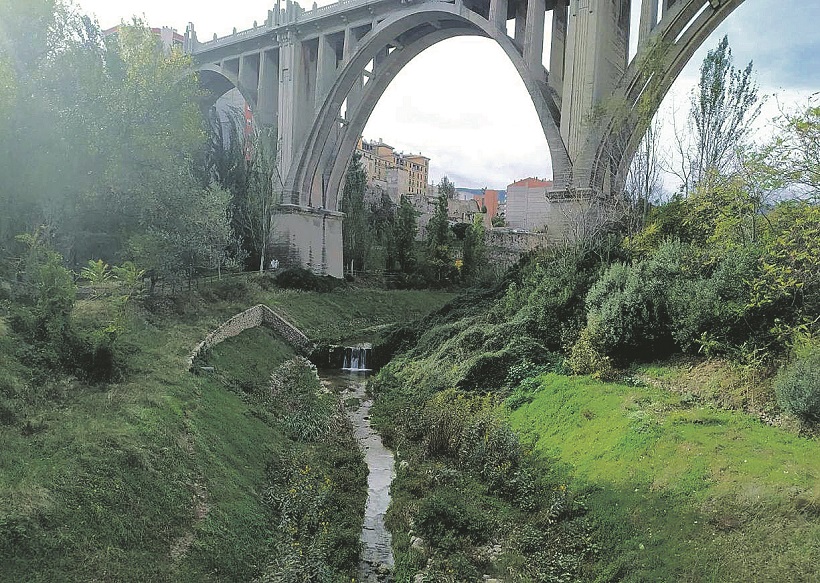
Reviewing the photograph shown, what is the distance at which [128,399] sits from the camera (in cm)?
995

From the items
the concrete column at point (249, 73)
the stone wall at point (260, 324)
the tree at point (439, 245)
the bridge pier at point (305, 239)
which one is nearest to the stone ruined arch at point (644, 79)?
the stone wall at point (260, 324)

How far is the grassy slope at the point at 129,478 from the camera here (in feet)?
21.0

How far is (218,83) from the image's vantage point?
130 ft

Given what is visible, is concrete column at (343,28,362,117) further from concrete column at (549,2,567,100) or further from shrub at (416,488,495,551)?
shrub at (416,488,495,551)

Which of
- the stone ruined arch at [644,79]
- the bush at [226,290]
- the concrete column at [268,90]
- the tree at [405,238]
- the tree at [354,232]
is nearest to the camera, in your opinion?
the stone ruined arch at [644,79]

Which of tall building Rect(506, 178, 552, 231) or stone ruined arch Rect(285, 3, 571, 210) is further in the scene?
tall building Rect(506, 178, 552, 231)

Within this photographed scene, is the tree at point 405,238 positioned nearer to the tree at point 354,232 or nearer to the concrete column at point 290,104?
the tree at point 354,232

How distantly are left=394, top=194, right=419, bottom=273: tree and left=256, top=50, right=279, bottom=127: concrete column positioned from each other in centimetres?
1049

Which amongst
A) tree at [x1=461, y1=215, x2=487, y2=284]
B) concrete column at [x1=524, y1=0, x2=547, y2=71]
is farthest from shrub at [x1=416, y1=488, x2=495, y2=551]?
tree at [x1=461, y1=215, x2=487, y2=284]

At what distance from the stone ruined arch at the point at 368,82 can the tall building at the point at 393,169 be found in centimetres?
3166

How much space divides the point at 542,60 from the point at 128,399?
750 inches

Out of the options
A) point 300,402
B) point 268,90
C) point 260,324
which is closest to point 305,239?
point 268,90

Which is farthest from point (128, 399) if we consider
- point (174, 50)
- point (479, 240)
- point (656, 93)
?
point (479, 240)

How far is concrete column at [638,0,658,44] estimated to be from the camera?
61.0 feet
